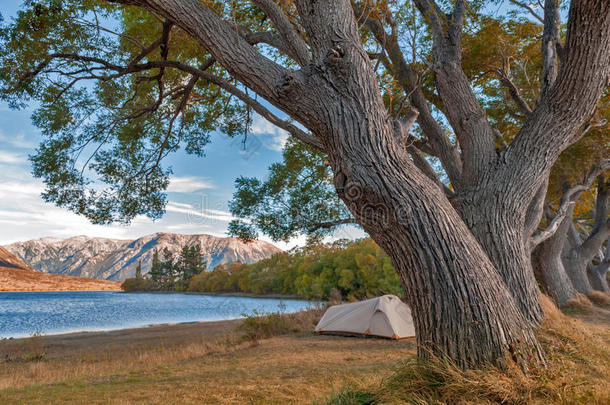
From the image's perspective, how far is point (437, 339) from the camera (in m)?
2.47

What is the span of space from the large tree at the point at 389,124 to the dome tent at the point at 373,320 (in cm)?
473

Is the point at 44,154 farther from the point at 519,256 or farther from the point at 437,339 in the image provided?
the point at 519,256

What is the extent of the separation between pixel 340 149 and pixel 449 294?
55.5 inches

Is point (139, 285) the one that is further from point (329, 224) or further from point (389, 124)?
point (389, 124)

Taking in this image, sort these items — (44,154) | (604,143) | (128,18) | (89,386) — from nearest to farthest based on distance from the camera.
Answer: (89,386), (44,154), (128,18), (604,143)

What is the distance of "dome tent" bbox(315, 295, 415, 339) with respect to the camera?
29.2 feet

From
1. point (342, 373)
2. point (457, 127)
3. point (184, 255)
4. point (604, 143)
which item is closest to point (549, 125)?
point (457, 127)

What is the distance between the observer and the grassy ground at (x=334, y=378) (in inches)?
85.9

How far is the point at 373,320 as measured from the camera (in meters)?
9.23

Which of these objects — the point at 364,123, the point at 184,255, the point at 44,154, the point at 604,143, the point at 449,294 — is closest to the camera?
the point at 449,294

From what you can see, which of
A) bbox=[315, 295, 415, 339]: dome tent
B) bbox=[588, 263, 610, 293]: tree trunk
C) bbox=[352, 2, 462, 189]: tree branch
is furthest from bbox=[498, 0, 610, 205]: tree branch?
bbox=[588, 263, 610, 293]: tree trunk

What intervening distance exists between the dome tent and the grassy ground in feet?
1.44

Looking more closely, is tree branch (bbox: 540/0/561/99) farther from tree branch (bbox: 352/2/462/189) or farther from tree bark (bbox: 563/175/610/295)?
tree bark (bbox: 563/175/610/295)

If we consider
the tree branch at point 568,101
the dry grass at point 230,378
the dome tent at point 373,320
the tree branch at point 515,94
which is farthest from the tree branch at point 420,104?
the dome tent at point 373,320
